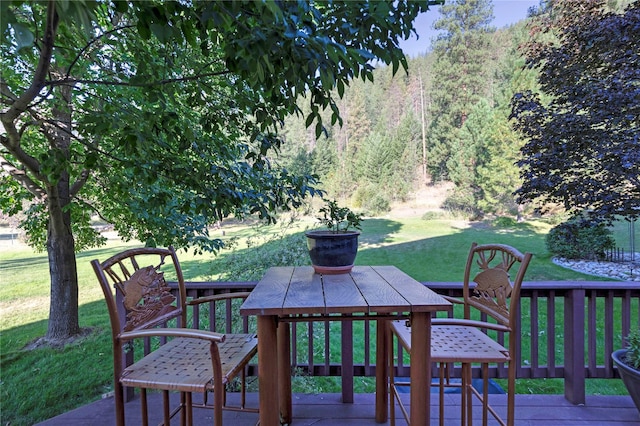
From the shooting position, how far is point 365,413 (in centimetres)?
200

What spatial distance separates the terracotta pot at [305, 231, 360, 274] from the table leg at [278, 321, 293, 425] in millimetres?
386

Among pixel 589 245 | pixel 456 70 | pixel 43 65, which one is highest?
pixel 456 70

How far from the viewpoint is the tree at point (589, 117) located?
382 cm

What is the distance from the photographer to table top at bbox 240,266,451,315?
1321 millimetres

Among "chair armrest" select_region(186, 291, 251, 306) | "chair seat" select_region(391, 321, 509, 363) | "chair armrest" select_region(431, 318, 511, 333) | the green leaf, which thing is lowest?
"chair seat" select_region(391, 321, 509, 363)

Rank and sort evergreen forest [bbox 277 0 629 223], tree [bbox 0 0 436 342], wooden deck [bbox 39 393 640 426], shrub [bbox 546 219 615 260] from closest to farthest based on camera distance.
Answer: tree [bbox 0 0 436 342]
wooden deck [bbox 39 393 640 426]
shrub [bbox 546 219 615 260]
evergreen forest [bbox 277 0 629 223]

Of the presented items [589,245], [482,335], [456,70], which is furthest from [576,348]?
[456,70]

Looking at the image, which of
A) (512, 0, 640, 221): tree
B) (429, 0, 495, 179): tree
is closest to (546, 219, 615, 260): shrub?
(512, 0, 640, 221): tree

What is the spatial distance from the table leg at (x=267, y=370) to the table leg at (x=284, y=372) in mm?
419

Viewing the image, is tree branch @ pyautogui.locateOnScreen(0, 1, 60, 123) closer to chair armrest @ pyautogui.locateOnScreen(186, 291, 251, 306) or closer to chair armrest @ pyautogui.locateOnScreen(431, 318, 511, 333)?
chair armrest @ pyautogui.locateOnScreen(186, 291, 251, 306)

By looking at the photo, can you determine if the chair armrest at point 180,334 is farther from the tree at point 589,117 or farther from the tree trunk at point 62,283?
the tree at point 589,117

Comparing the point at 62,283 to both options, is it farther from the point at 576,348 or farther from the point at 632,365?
the point at 632,365

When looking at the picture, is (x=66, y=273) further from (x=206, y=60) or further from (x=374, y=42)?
(x=374, y=42)

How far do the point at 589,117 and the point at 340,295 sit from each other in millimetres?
4382
